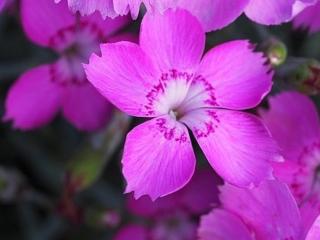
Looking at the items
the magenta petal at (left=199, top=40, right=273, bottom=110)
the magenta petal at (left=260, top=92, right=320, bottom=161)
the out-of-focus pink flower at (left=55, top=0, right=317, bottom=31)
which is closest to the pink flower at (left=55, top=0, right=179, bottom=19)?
the out-of-focus pink flower at (left=55, top=0, right=317, bottom=31)

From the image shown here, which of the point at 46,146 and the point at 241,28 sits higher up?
the point at 241,28

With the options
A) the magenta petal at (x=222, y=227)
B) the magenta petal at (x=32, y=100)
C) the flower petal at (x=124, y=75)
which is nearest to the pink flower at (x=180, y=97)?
the flower petal at (x=124, y=75)

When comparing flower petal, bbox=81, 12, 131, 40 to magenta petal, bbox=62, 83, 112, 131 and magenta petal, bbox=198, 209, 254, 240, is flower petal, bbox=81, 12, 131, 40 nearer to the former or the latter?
magenta petal, bbox=62, 83, 112, 131

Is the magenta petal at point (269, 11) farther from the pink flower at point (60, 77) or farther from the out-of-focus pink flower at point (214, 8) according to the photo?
the pink flower at point (60, 77)

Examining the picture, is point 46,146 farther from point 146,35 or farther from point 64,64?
point 146,35

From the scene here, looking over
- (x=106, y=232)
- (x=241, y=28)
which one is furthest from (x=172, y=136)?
(x=106, y=232)

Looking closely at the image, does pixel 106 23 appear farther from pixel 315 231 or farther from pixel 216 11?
pixel 315 231
